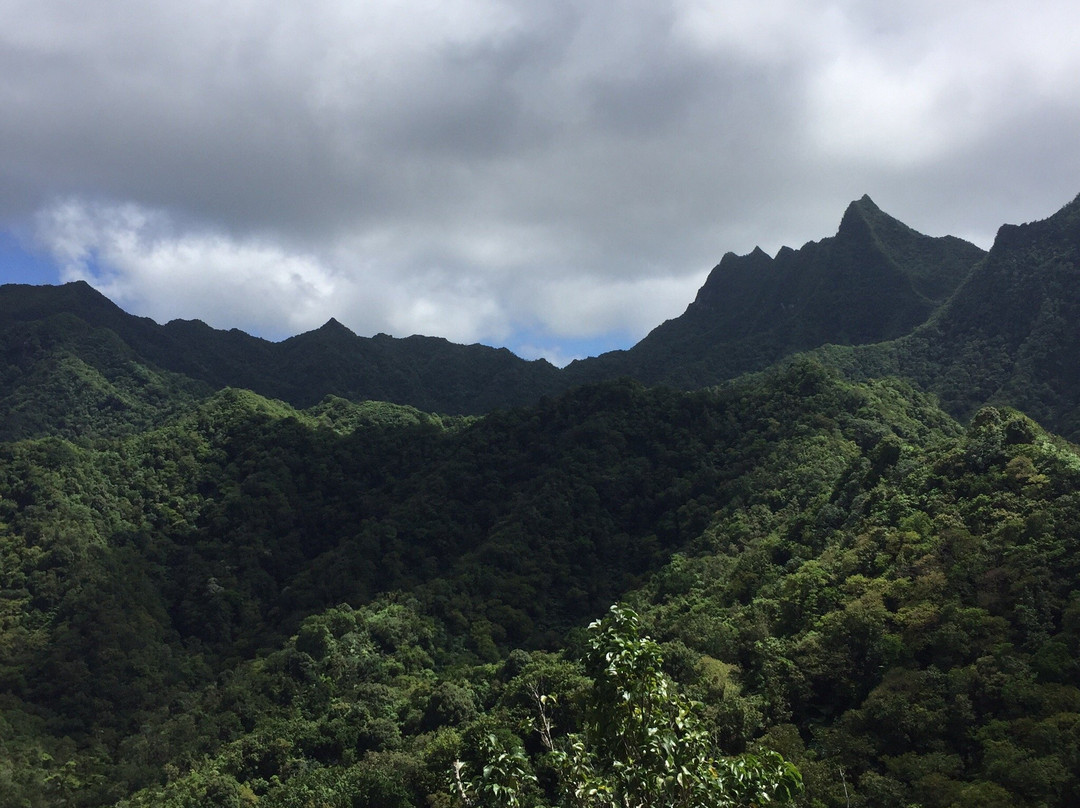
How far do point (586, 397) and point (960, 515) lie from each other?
4807cm

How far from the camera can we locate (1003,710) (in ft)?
93.7

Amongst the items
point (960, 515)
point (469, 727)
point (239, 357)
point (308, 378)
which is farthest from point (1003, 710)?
point (239, 357)

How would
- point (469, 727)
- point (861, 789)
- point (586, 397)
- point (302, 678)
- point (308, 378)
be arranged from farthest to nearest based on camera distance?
point (308, 378)
point (586, 397)
point (302, 678)
point (469, 727)
point (861, 789)

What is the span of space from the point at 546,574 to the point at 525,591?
9.87 ft

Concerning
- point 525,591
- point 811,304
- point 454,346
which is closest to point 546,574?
point 525,591

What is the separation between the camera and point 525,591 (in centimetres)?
6012

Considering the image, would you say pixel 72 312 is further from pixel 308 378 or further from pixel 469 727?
pixel 469 727

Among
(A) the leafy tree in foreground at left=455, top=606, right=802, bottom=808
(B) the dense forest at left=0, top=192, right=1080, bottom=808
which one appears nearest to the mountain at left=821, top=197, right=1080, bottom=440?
(B) the dense forest at left=0, top=192, right=1080, bottom=808

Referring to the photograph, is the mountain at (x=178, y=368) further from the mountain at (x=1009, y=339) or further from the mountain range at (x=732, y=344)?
the mountain at (x=1009, y=339)

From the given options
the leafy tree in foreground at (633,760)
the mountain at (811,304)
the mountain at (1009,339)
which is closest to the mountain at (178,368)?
the mountain at (811,304)

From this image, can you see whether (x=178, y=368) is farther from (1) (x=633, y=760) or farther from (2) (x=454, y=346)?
(1) (x=633, y=760)

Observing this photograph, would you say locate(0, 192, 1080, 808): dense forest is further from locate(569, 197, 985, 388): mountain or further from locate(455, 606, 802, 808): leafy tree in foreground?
locate(569, 197, 985, 388): mountain

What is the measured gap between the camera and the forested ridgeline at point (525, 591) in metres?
30.9

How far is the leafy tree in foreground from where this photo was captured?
8.63 meters
